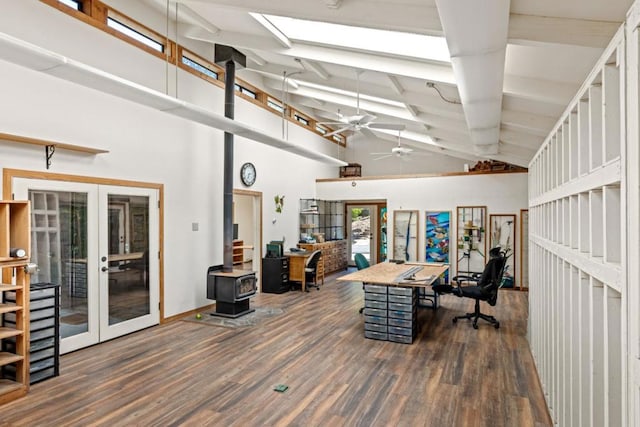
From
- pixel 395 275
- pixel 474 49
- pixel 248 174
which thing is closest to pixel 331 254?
pixel 248 174

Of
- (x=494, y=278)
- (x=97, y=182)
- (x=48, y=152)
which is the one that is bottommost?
(x=494, y=278)

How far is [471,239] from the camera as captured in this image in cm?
887

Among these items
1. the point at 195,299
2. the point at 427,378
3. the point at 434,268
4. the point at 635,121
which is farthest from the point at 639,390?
the point at 195,299

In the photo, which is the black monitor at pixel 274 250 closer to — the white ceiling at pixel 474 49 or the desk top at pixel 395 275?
the desk top at pixel 395 275

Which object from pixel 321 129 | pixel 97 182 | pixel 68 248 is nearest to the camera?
pixel 68 248

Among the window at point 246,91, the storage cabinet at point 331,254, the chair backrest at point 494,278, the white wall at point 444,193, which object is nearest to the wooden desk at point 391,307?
the chair backrest at point 494,278

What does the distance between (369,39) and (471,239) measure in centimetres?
649

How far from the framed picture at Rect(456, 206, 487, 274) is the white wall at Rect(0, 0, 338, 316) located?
452 centimetres

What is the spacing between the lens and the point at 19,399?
10.9 ft

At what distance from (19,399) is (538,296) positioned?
197 inches

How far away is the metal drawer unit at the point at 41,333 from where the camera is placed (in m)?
3.63

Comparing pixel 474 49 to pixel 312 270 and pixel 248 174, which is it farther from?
pixel 312 270

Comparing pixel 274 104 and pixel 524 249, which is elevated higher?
pixel 274 104

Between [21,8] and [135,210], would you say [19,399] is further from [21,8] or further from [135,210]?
[21,8]
